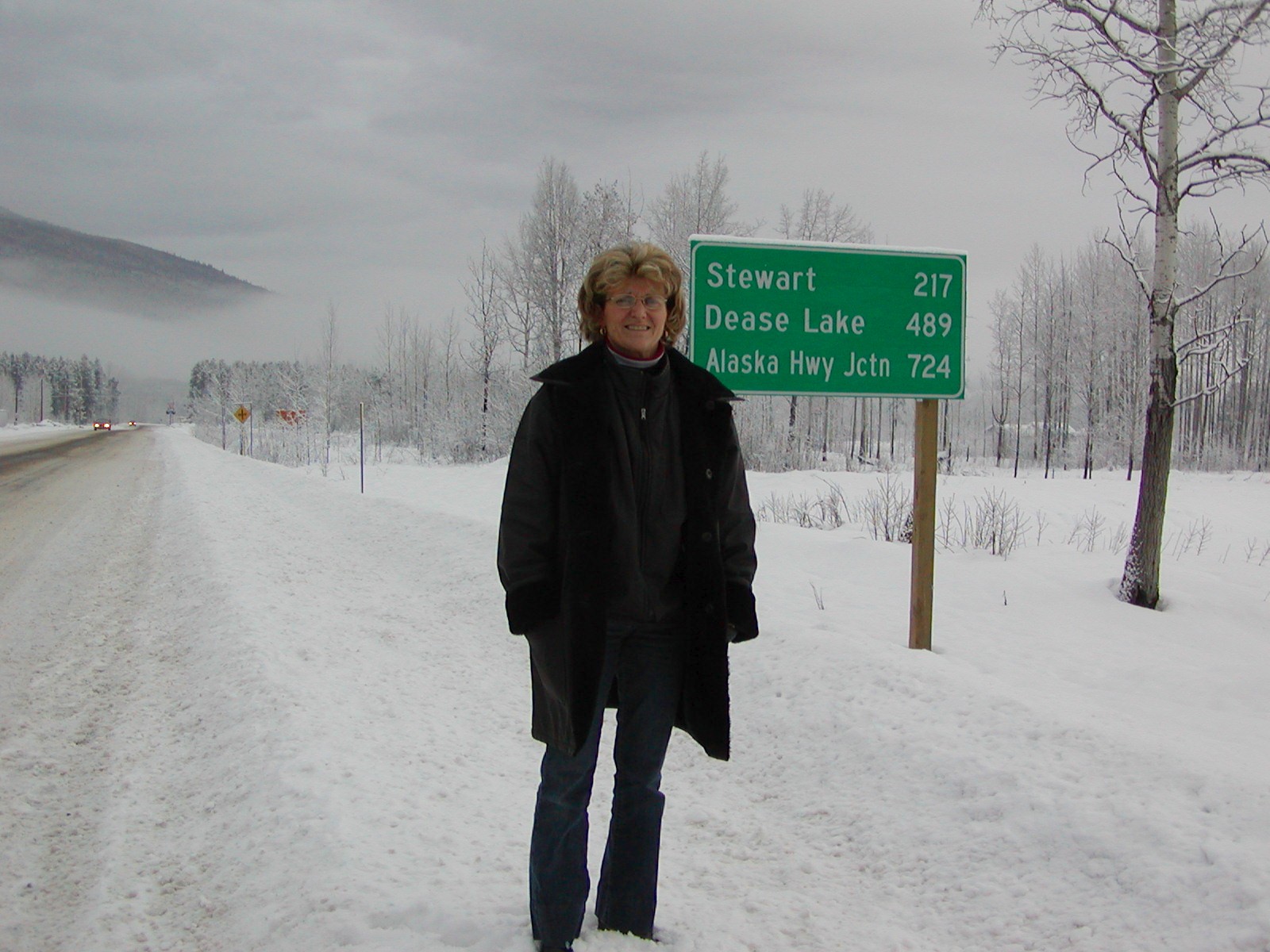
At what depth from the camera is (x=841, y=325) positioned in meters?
5.55

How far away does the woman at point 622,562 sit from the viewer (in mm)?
2244

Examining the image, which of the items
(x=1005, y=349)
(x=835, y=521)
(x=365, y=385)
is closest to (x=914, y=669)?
(x=835, y=521)

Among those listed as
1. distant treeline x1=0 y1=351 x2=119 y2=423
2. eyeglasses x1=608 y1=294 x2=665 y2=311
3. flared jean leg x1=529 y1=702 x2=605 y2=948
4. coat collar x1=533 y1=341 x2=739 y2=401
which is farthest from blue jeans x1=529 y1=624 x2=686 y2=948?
distant treeline x1=0 y1=351 x2=119 y2=423

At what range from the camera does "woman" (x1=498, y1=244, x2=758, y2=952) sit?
224 centimetres

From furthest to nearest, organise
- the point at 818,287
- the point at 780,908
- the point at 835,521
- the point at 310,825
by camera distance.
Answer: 1. the point at 835,521
2. the point at 818,287
3. the point at 310,825
4. the point at 780,908

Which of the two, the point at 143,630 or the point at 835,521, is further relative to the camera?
the point at 835,521

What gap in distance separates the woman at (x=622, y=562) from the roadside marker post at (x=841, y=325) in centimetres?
300

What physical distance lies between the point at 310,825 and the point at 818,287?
424 centimetres

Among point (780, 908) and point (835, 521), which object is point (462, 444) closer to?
point (835, 521)

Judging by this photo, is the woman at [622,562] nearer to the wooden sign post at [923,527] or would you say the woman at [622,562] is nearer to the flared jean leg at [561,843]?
the flared jean leg at [561,843]

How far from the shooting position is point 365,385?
8762 centimetres

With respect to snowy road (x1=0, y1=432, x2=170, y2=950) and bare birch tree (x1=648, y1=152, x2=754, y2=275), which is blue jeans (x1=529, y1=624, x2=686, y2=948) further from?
bare birch tree (x1=648, y1=152, x2=754, y2=275)

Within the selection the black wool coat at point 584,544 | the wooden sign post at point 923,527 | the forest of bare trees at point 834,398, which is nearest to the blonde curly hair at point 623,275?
the black wool coat at point 584,544

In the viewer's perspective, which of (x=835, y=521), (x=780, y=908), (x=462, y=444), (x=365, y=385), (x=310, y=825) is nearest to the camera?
(x=780, y=908)
